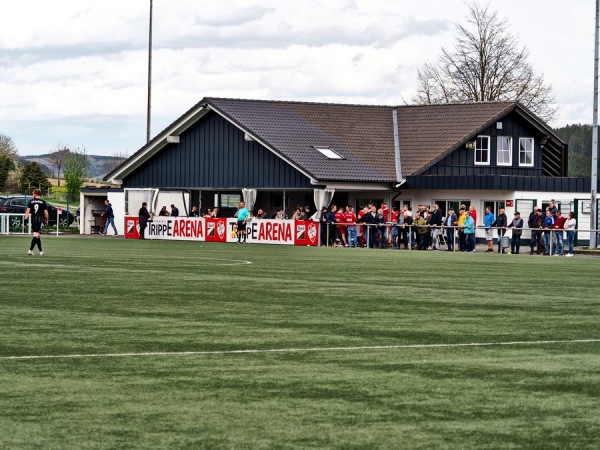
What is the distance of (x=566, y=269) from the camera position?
3120 centimetres

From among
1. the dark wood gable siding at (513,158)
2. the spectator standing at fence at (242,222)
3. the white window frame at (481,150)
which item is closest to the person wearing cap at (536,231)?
the spectator standing at fence at (242,222)

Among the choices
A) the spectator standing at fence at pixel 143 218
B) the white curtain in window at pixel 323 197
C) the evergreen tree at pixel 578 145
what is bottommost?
the spectator standing at fence at pixel 143 218

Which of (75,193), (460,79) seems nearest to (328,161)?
(460,79)

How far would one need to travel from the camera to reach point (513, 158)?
208 ft

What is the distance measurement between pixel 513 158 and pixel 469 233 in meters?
18.4

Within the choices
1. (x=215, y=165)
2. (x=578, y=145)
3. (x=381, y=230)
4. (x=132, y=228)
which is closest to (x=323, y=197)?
(x=381, y=230)

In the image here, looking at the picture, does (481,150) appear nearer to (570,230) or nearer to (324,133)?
(324,133)

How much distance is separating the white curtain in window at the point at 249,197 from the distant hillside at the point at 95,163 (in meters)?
92.9

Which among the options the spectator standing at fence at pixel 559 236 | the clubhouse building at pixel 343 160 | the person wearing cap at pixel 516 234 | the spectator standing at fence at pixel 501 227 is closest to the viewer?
the spectator standing at fence at pixel 559 236

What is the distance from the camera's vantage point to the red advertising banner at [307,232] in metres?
49.8

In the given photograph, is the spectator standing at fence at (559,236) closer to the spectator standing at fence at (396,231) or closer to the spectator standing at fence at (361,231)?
the spectator standing at fence at (396,231)

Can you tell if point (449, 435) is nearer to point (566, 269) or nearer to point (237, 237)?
point (566, 269)

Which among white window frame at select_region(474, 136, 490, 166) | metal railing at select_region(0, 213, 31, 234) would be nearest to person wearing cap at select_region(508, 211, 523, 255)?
white window frame at select_region(474, 136, 490, 166)

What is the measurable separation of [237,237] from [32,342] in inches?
1527
